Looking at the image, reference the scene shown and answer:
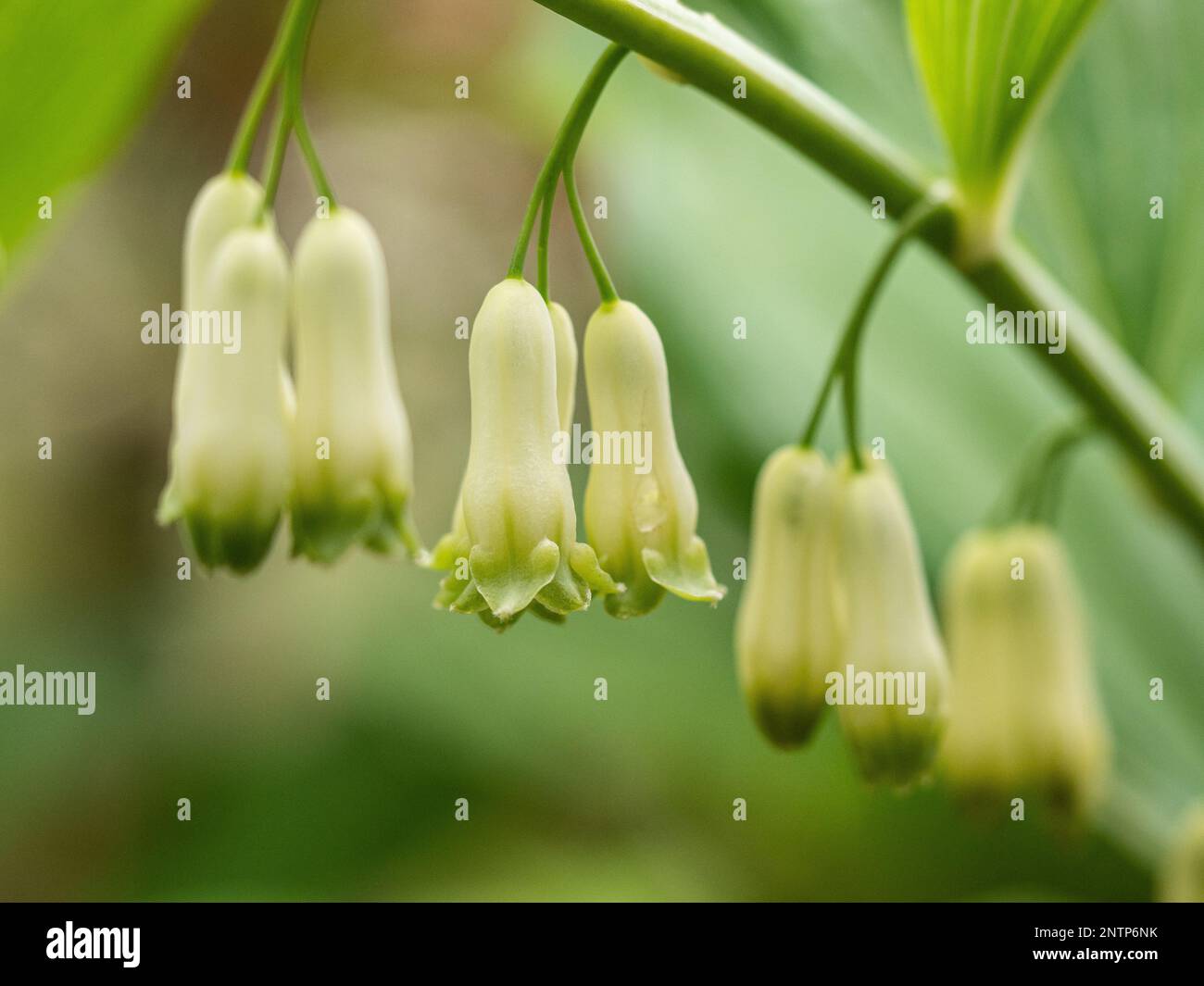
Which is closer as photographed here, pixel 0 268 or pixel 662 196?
pixel 0 268

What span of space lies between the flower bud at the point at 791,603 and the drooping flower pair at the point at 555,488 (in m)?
0.13

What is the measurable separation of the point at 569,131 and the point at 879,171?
0.25m

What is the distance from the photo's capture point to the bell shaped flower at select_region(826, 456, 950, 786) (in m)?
0.84

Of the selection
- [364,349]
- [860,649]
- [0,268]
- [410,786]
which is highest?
[0,268]

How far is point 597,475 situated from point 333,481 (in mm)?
161

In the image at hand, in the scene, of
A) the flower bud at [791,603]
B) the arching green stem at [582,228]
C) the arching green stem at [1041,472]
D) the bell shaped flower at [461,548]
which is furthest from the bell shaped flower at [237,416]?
the arching green stem at [1041,472]

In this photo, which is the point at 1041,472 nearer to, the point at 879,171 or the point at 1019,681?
the point at 1019,681

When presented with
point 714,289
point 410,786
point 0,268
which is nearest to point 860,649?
point 0,268

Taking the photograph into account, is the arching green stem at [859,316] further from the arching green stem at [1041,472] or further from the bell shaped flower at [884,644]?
the arching green stem at [1041,472]

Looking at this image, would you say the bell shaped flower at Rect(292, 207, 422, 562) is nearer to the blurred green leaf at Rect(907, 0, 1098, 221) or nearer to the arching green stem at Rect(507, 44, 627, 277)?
the arching green stem at Rect(507, 44, 627, 277)

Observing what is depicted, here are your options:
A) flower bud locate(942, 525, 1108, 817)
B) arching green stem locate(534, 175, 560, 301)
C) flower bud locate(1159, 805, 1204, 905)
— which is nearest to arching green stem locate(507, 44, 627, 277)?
arching green stem locate(534, 175, 560, 301)

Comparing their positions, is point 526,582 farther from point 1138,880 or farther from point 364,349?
point 1138,880

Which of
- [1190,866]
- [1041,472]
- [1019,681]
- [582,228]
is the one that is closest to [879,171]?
[582,228]

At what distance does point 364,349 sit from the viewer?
820 millimetres
